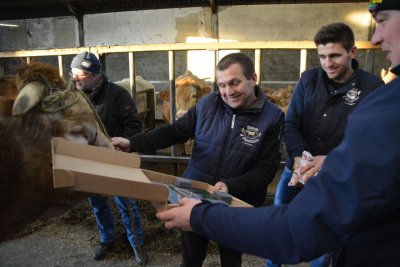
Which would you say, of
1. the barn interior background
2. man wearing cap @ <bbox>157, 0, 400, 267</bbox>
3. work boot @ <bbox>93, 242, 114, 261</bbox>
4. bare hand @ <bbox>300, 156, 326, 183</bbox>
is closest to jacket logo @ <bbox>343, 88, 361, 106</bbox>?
bare hand @ <bbox>300, 156, 326, 183</bbox>

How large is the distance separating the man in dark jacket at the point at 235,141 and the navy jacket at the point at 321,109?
14.9 inches

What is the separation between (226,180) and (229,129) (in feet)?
1.08

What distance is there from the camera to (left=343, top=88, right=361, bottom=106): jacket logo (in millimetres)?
2314

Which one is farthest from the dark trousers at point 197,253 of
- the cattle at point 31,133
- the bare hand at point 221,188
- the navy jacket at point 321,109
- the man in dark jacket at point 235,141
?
the cattle at point 31,133

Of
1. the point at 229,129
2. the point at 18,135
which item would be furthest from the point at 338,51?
the point at 18,135

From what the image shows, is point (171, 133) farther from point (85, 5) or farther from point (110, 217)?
point (85, 5)

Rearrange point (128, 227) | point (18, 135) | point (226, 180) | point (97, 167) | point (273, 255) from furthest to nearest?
point (128, 227), point (226, 180), point (18, 135), point (97, 167), point (273, 255)

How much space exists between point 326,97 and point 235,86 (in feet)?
2.43

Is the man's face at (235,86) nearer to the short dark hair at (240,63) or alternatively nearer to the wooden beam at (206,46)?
the short dark hair at (240,63)

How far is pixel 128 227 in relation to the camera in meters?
3.31

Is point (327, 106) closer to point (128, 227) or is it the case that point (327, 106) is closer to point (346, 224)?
point (346, 224)

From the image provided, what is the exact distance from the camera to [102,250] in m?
3.36

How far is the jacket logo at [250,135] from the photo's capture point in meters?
2.11

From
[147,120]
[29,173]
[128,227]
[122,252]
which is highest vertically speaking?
[29,173]
